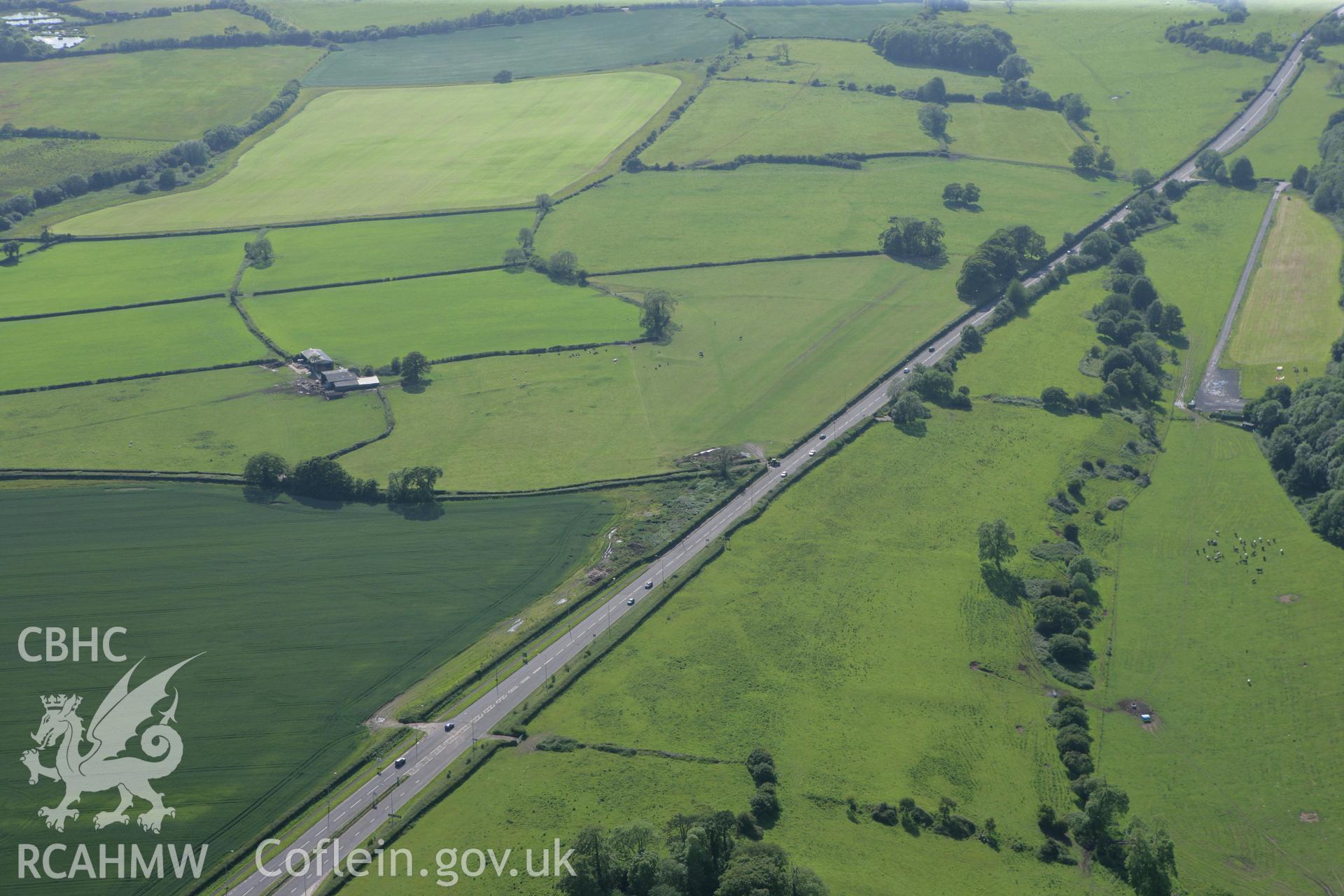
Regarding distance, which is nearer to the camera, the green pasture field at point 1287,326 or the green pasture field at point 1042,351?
the green pasture field at point 1042,351

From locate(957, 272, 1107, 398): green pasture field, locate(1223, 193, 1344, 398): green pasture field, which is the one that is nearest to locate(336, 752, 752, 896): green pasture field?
locate(957, 272, 1107, 398): green pasture field

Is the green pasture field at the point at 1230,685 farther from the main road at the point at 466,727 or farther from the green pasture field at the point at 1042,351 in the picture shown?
the main road at the point at 466,727

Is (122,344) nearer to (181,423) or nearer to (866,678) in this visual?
(181,423)

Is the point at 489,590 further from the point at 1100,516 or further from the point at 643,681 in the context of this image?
the point at 1100,516

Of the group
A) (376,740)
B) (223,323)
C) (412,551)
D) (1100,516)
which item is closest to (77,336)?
(223,323)

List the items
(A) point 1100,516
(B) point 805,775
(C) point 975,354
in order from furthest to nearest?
(C) point 975,354 → (A) point 1100,516 → (B) point 805,775

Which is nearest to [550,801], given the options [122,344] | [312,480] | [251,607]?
[251,607]

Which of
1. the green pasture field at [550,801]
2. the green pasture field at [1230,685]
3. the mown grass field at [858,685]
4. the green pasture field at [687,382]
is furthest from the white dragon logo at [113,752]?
→ the green pasture field at [1230,685]
